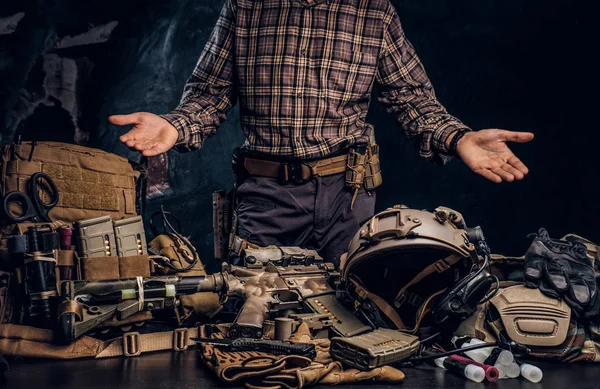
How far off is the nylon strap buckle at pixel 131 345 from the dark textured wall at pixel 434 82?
1896mm

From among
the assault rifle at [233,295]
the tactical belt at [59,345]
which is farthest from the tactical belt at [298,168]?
the tactical belt at [59,345]

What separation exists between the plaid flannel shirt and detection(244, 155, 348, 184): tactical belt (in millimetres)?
42

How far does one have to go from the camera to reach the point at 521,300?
8.54ft

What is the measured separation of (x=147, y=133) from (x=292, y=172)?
702 millimetres

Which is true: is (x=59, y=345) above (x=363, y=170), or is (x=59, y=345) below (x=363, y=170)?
below

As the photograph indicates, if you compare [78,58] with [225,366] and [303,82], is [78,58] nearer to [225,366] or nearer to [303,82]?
[303,82]

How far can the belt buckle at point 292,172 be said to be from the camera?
318cm

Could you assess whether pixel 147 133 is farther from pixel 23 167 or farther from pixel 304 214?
pixel 304 214

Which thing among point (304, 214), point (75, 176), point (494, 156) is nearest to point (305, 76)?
point (304, 214)

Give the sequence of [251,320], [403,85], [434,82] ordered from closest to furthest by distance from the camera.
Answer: [251,320] < [403,85] < [434,82]

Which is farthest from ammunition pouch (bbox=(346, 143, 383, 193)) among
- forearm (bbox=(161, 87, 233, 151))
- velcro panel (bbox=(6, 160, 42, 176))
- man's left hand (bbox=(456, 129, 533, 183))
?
velcro panel (bbox=(6, 160, 42, 176))

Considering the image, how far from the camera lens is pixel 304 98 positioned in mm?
3242

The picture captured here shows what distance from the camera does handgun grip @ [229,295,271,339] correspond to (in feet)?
7.97

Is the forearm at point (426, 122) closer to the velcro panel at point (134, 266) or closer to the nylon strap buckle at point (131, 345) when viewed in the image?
the velcro panel at point (134, 266)
